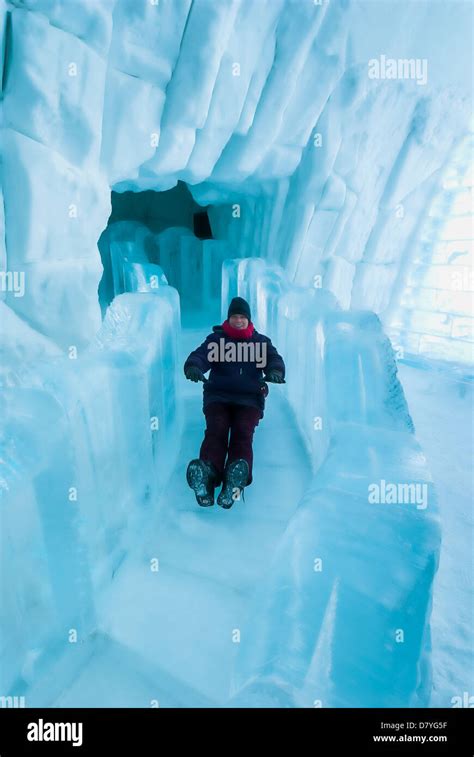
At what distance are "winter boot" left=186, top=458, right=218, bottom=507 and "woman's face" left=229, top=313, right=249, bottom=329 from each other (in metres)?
0.75

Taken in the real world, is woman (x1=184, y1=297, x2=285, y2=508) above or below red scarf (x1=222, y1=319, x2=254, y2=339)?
below

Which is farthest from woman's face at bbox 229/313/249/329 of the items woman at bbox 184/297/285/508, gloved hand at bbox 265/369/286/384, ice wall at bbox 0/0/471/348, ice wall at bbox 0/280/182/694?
ice wall at bbox 0/0/471/348

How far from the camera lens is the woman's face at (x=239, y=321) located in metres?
2.23

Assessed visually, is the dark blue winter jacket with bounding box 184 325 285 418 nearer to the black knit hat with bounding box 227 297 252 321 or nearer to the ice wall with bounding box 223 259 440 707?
the black knit hat with bounding box 227 297 252 321

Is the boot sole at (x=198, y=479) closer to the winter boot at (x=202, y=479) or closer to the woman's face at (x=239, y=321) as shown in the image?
the winter boot at (x=202, y=479)

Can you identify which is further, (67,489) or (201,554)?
(201,554)

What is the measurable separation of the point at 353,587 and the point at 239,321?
4.60 feet

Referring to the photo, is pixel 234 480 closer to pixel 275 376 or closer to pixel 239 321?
pixel 275 376

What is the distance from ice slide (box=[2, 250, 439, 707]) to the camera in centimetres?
105

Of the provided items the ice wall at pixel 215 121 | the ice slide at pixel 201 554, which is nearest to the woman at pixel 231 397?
the ice slide at pixel 201 554

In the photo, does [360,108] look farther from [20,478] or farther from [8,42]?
[20,478]

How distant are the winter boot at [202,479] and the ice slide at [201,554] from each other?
149mm

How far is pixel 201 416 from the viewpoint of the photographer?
2.78 meters

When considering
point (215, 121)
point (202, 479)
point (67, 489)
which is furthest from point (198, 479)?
point (215, 121)
